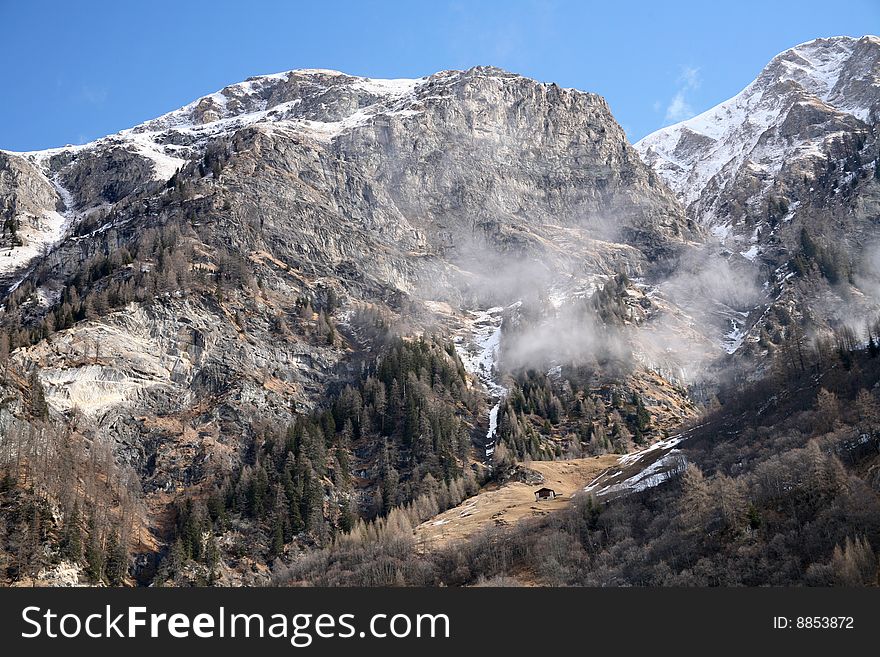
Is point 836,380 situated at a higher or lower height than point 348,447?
lower

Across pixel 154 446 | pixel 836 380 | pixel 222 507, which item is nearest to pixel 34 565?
pixel 222 507

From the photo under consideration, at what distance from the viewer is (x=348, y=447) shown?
171625mm

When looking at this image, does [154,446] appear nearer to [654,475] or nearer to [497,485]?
[497,485]

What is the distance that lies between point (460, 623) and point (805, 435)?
8757 centimetres

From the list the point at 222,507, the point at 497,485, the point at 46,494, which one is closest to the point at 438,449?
the point at 497,485

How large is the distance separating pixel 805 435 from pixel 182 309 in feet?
475

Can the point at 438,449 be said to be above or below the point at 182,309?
below

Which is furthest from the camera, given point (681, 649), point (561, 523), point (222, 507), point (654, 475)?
point (222, 507)

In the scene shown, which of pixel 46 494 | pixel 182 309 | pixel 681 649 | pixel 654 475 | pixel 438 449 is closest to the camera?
pixel 681 649

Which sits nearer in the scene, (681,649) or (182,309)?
(681,649)

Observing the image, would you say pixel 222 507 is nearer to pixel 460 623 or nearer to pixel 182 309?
pixel 182 309

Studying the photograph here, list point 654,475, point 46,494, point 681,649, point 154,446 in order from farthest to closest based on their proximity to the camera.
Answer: point 154,446, point 654,475, point 46,494, point 681,649

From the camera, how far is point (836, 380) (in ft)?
425

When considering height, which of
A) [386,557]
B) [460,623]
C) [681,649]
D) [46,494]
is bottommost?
[681,649]
